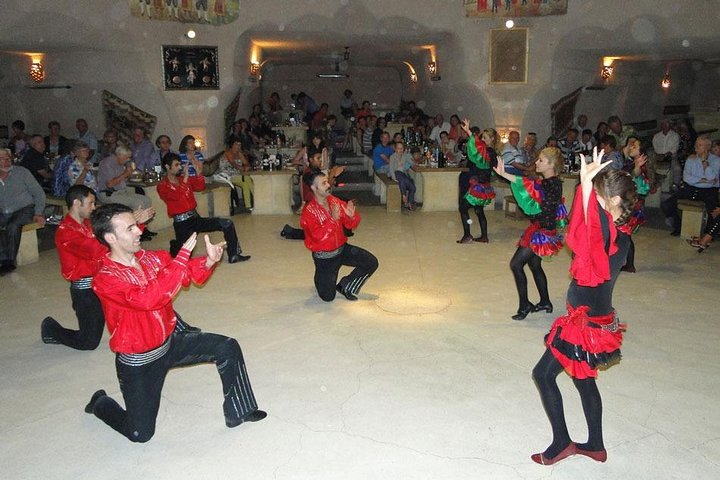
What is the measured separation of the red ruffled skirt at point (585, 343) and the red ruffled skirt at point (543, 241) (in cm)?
215

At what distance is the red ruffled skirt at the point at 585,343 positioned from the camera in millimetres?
3451

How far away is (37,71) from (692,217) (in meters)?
12.4

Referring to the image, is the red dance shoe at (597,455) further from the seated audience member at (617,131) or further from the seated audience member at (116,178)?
the seated audience member at (617,131)

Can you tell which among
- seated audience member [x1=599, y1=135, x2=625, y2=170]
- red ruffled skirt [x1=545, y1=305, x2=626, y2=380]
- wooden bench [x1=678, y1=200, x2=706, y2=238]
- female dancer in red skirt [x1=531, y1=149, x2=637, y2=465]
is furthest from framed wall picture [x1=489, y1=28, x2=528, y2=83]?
red ruffled skirt [x1=545, y1=305, x2=626, y2=380]

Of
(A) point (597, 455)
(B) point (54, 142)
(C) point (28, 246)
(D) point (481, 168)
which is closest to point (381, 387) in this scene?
(A) point (597, 455)

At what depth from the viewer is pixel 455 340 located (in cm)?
556

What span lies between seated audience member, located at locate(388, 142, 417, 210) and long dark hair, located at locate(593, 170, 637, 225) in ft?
27.0

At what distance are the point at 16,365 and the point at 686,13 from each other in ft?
41.2

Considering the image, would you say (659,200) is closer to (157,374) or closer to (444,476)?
(444,476)

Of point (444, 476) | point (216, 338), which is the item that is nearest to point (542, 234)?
point (444, 476)

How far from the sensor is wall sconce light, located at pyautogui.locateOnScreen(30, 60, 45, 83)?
1303 centimetres

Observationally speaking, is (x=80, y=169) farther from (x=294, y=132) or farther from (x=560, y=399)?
(x=294, y=132)

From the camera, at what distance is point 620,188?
3.45 metres

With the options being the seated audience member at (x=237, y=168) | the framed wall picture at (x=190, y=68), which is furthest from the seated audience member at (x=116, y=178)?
the framed wall picture at (x=190, y=68)
